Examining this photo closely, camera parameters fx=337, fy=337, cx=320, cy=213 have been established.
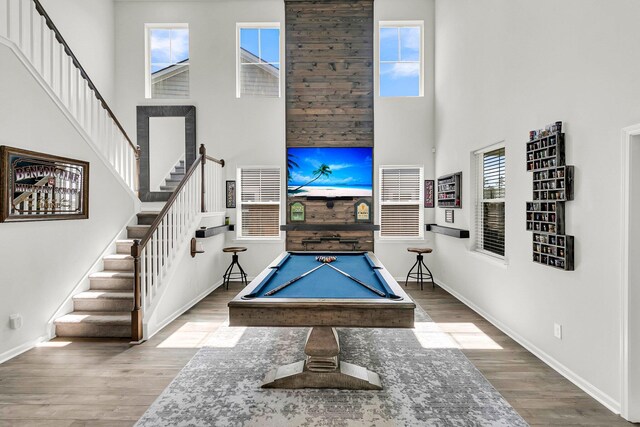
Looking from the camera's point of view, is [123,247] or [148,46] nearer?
[123,247]

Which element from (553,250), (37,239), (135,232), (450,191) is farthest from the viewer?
(450,191)

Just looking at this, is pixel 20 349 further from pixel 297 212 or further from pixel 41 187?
pixel 297 212

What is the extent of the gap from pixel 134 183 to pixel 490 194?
5460 mm

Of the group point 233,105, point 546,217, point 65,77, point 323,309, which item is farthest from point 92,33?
point 546,217

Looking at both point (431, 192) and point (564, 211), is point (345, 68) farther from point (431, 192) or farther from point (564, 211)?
point (564, 211)

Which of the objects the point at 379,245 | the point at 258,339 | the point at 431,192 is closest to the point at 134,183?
the point at 258,339

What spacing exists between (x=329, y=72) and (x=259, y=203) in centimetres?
286

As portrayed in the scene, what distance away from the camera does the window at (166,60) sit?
6598mm

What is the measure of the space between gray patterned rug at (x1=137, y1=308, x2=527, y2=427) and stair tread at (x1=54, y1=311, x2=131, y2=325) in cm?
109

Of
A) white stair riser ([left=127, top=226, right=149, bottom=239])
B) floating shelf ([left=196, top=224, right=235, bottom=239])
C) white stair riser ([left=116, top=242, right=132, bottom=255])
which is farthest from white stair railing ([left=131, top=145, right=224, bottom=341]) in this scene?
white stair riser ([left=127, top=226, right=149, bottom=239])

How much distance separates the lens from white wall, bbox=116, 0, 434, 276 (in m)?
6.46

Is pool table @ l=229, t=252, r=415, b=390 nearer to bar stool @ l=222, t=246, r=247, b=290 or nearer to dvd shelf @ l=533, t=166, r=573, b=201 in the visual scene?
dvd shelf @ l=533, t=166, r=573, b=201

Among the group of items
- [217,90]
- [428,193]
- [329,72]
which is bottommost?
[428,193]

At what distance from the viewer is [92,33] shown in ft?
19.6
